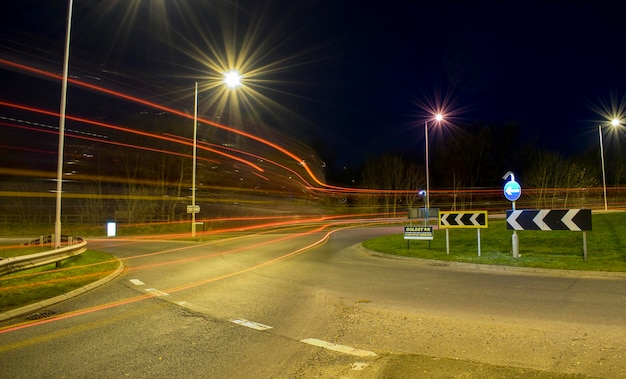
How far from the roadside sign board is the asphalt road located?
579 centimetres

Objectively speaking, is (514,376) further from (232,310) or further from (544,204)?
(544,204)

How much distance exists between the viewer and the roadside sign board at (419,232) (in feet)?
54.9

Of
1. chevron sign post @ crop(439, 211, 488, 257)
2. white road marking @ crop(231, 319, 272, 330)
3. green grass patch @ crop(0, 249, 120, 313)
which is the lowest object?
white road marking @ crop(231, 319, 272, 330)

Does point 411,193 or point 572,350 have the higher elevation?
point 411,193

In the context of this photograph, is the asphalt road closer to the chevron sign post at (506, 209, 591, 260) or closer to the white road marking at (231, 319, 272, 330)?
the white road marking at (231, 319, 272, 330)

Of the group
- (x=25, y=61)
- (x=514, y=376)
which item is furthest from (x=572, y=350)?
(x=25, y=61)

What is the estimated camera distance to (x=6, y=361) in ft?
15.8

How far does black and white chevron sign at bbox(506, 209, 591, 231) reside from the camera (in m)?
12.4

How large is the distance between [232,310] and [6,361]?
11.1ft

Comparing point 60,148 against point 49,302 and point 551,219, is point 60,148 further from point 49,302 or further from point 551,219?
point 551,219

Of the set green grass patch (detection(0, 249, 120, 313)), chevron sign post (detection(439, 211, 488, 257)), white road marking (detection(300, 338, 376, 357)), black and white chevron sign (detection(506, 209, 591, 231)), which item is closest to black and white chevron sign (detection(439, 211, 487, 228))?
chevron sign post (detection(439, 211, 488, 257))

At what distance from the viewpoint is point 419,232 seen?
1695 centimetres

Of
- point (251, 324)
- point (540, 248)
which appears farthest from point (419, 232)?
point (251, 324)

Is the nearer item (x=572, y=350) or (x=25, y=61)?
(x=572, y=350)
